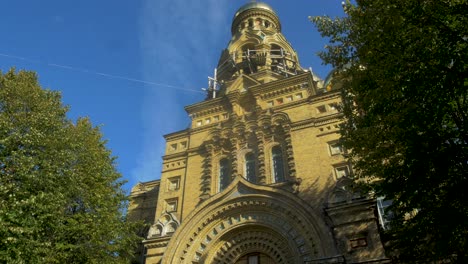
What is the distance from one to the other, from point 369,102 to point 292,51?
24.4m

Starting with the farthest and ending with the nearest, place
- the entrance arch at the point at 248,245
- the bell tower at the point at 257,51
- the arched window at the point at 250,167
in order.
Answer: the bell tower at the point at 257,51 → the arched window at the point at 250,167 → the entrance arch at the point at 248,245

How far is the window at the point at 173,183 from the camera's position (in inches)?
845

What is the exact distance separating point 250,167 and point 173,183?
190 inches

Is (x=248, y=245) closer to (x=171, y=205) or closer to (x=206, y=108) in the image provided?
(x=171, y=205)

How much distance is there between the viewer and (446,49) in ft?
28.0

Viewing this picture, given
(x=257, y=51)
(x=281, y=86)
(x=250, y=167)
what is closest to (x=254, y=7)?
(x=257, y=51)

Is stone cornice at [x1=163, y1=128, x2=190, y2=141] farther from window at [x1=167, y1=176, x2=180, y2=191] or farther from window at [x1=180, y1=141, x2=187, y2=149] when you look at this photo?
window at [x1=167, y1=176, x2=180, y2=191]

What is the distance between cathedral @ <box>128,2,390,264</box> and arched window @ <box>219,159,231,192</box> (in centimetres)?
6

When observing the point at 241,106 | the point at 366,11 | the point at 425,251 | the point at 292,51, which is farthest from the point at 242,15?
the point at 425,251

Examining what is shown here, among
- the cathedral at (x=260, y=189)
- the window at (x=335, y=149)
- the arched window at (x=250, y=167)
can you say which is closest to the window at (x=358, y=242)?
the cathedral at (x=260, y=189)

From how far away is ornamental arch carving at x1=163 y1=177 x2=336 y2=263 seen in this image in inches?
635

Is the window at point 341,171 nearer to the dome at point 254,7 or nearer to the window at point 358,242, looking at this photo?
the window at point 358,242

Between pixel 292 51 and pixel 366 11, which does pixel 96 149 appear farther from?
pixel 292 51

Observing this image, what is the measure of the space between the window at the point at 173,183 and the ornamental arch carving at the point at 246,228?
11.5 feet
